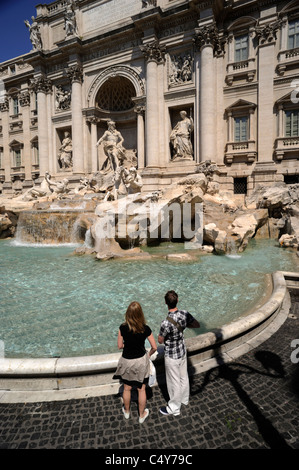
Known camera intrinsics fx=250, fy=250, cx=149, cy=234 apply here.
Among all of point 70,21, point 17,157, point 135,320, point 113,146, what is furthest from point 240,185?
point 17,157

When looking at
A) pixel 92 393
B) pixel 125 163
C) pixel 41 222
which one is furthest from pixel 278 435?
pixel 125 163

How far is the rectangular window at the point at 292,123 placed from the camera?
1414 cm

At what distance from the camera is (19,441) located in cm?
205

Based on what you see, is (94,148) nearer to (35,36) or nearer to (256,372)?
(35,36)

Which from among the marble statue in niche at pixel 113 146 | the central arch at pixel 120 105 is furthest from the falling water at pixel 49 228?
the central arch at pixel 120 105

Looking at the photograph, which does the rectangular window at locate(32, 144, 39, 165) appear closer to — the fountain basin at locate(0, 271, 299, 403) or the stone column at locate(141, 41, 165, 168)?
the stone column at locate(141, 41, 165, 168)

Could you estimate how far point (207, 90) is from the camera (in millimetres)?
14664

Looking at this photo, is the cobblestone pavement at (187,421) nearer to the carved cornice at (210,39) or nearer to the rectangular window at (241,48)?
the carved cornice at (210,39)

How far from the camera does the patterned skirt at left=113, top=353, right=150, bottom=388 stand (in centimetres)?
225

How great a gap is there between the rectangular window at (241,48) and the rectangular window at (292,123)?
4.35m

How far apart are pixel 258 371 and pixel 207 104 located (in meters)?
15.2

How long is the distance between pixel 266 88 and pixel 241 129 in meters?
2.42
